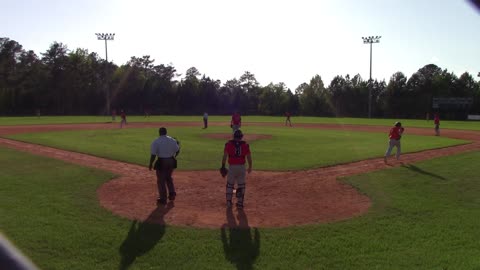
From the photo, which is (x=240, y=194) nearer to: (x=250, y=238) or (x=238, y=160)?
(x=238, y=160)

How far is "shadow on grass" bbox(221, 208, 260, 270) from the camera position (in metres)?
7.24

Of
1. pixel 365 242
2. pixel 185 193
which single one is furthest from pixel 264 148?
pixel 365 242

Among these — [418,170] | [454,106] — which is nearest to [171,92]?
[454,106]

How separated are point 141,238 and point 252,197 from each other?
4.20 metres

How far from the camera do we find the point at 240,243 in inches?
316

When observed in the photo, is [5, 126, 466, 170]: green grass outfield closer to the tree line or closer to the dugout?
the dugout

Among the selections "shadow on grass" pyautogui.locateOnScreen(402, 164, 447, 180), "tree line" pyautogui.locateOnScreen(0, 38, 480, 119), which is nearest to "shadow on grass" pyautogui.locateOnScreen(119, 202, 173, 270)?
"shadow on grass" pyautogui.locateOnScreen(402, 164, 447, 180)

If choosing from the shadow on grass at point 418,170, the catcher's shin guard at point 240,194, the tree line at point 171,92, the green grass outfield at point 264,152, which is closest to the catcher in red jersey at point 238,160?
the catcher's shin guard at point 240,194

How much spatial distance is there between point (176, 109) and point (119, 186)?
275ft

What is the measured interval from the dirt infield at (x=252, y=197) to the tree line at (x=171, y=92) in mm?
68017

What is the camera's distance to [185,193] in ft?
39.7

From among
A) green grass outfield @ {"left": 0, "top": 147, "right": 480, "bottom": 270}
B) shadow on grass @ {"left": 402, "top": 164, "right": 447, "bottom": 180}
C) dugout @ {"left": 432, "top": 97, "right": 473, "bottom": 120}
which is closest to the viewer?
green grass outfield @ {"left": 0, "top": 147, "right": 480, "bottom": 270}

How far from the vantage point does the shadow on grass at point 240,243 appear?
23.7ft

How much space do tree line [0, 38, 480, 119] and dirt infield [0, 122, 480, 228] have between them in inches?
2678
